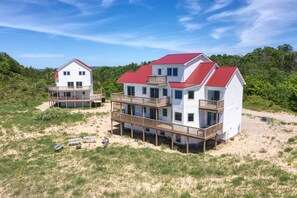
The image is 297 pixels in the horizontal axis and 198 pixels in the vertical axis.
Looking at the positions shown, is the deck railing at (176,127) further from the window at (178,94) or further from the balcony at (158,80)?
the balcony at (158,80)

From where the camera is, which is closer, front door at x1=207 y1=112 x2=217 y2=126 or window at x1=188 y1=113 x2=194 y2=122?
window at x1=188 y1=113 x2=194 y2=122

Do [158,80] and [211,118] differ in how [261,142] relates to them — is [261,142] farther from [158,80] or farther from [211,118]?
[158,80]

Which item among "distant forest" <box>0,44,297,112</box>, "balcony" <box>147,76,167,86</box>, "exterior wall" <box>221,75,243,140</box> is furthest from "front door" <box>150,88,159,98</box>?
"distant forest" <box>0,44,297,112</box>

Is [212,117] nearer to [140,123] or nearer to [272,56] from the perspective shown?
[140,123]

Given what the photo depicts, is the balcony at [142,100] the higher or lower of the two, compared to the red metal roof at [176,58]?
lower

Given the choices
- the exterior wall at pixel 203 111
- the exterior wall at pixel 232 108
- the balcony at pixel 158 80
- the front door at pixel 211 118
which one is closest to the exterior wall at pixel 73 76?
the exterior wall at pixel 203 111

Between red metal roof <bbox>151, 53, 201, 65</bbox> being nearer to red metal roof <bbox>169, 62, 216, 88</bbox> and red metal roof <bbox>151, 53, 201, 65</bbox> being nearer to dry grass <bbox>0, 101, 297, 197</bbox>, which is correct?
red metal roof <bbox>169, 62, 216, 88</bbox>

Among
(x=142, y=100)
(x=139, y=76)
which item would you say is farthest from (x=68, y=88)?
(x=142, y=100)
